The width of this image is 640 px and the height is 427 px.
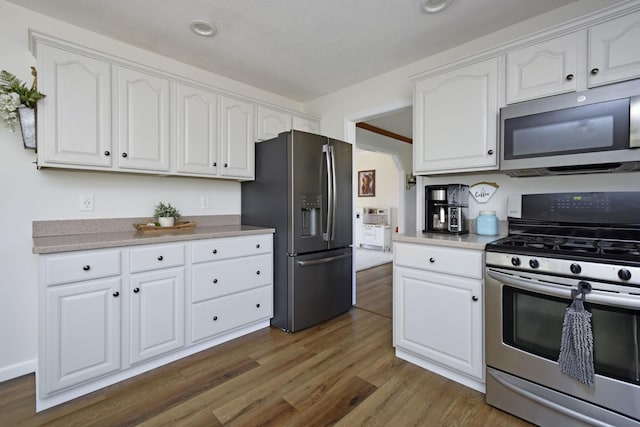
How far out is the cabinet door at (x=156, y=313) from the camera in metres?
1.91

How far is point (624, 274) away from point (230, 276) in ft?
7.86

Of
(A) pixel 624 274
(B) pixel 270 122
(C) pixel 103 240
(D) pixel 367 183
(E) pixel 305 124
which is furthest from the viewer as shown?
(D) pixel 367 183

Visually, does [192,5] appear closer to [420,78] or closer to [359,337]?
[420,78]

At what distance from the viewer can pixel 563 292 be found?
1361 mm

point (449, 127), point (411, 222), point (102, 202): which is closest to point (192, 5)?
point (102, 202)

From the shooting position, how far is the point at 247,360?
2139 mm

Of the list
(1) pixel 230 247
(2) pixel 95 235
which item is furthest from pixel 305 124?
(2) pixel 95 235

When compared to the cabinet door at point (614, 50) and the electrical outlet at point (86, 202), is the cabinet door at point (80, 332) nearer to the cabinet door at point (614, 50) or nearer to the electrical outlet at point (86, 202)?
the electrical outlet at point (86, 202)

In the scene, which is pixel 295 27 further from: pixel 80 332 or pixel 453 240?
pixel 80 332

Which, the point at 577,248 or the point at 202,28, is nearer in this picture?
the point at 577,248

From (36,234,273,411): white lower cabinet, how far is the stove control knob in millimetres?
2283

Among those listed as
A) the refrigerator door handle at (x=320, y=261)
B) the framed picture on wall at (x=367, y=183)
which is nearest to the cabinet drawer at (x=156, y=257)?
the refrigerator door handle at (x=320, y=261)

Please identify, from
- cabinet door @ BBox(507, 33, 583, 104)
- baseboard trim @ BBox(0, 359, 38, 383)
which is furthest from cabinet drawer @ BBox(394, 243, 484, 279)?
baseboard trim @ BBox(0, 359, 38, 383)

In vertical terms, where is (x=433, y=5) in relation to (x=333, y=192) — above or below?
above
